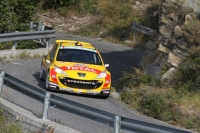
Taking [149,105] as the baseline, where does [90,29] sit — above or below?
below

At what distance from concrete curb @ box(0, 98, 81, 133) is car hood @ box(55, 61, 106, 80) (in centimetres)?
499

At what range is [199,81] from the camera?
1608 centimetres

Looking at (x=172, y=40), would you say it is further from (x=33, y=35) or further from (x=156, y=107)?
(x=33, y=35)

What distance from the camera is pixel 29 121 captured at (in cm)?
1088

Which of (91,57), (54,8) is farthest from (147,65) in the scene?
(54,8)

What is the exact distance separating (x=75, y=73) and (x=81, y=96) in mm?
772

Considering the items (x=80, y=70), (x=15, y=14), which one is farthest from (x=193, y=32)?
(x=15, y=14)

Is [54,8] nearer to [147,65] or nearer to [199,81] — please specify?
[147,65]

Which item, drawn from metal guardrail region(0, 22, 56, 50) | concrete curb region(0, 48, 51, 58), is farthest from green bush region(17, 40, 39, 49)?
concrete curb region(0, 48, 51, 58)

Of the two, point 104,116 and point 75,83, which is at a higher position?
point 104,116

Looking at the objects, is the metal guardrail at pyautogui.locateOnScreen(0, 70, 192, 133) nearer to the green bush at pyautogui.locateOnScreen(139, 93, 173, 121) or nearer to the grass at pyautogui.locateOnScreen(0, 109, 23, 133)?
the grass at pyautogui.locateOnScreen(0, 109, 23, 133)

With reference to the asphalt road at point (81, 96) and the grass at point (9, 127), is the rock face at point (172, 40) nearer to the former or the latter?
the asphalt road at point (81, 96)

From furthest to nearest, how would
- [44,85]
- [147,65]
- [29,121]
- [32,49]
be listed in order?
1. [32,49]
2. [147,65]
3. [44,85]
4. [29,121]

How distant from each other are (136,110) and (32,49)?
30.3 ft
